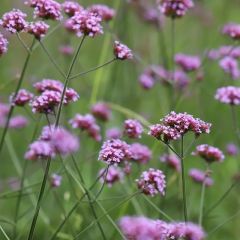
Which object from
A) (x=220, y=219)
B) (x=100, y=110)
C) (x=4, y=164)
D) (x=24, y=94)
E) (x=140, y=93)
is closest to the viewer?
(x=24, y=94)

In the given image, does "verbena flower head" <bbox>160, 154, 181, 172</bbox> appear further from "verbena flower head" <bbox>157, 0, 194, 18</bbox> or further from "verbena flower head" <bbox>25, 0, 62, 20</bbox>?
"verbena flower head" <bbox>25, 0, 62, 20</bbox>

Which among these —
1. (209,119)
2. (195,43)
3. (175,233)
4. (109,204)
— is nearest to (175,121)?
(175,233)

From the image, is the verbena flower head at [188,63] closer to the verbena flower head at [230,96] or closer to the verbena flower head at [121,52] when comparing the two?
the verbena flower head at [230,96]

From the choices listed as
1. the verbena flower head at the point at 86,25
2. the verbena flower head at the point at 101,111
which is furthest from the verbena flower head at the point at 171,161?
the verbena flower head at the point at 86,25

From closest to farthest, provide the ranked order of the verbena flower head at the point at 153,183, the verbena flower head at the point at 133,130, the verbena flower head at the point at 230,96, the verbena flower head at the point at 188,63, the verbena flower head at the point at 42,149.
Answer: the verbena flower head at the point at 42,149 → the verbena flower head at the point at 153,183 → the verbena flower head at the point at 133,130 → the verbena flower head at the point at 230,96 → the verbena flower head at the point at 188,63

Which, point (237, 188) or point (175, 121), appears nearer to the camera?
point (175, 121)

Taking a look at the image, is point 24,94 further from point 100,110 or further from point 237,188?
point 237,188

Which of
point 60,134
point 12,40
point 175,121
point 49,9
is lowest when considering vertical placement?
point 60,134

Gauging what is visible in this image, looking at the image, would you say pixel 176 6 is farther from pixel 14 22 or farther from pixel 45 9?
pixel 14 22
